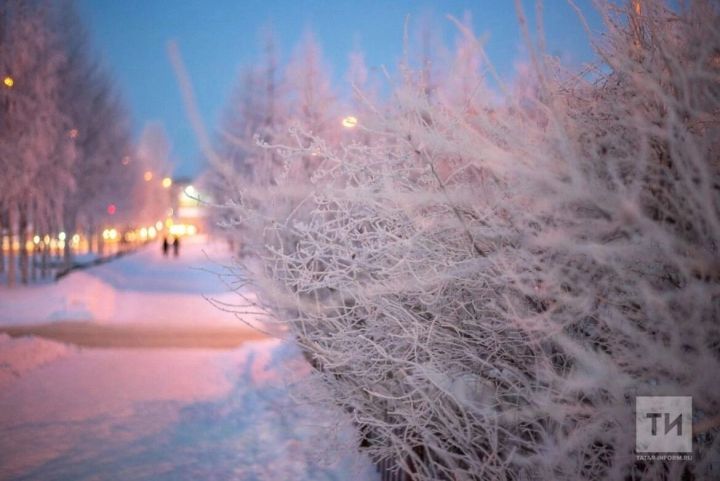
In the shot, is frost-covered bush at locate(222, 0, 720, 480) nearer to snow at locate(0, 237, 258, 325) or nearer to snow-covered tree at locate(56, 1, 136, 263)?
snow at locate(0, 237, 258, 325)

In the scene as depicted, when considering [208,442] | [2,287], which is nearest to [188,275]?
[2,287]

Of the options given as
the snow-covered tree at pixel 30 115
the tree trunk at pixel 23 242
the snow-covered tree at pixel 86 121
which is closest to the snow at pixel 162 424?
the snow-covered tree at pixel 30 115

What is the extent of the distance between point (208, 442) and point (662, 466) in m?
4.29

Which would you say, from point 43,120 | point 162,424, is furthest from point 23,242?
point 162,424

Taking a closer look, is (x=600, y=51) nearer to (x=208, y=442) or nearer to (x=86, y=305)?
(x=208, y=442)

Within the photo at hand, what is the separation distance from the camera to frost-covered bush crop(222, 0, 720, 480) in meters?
1.88

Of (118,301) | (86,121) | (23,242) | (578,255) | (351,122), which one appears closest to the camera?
(578,255)

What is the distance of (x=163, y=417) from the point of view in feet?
19.6

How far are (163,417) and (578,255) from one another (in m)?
5.32

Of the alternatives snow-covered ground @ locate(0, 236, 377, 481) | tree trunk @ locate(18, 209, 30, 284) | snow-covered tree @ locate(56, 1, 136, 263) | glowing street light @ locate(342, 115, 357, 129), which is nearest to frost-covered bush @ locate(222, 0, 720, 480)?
glowing street light @ locate(342, 115, 357, 129)

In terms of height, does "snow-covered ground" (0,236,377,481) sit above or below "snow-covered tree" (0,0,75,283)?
below

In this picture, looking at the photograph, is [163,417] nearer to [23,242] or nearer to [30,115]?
[30,115]

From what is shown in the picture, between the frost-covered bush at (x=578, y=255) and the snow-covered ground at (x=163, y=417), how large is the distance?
181cm

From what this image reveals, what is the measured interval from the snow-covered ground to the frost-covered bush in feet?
5.93
